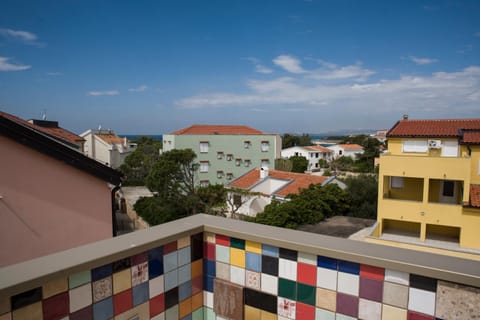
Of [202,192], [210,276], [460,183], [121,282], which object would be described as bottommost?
[202,192]

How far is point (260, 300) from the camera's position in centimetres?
159

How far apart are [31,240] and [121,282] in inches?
131

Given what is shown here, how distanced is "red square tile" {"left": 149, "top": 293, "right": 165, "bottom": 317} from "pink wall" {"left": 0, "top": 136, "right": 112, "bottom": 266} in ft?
10.4

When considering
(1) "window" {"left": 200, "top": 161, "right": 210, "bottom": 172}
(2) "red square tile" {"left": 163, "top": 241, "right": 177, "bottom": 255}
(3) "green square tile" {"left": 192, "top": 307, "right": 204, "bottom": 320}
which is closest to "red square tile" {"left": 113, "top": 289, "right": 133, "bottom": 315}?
(2) "red square tile" {"left": 163, "top": 241, "right": 177, "bottom": 255}

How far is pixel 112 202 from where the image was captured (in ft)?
15.2

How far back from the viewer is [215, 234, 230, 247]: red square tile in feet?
5.51

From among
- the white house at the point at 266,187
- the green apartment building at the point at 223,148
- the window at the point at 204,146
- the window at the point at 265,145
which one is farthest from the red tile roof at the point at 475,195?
the window at the point at 204,146

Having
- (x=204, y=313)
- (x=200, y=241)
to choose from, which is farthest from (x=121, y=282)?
(x=204, y=313)

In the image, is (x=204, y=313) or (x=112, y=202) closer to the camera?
(x=204, y=313)

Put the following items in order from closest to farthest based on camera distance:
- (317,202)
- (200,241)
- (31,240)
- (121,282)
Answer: (121,282), (200,241), (31,240), (317,202)

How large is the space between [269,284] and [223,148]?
26.3 metres

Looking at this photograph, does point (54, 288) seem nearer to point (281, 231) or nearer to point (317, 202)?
point (281, 231)

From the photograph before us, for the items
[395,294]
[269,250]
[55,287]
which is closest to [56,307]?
[55,287]

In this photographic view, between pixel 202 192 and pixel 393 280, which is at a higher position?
pixel 393 280
